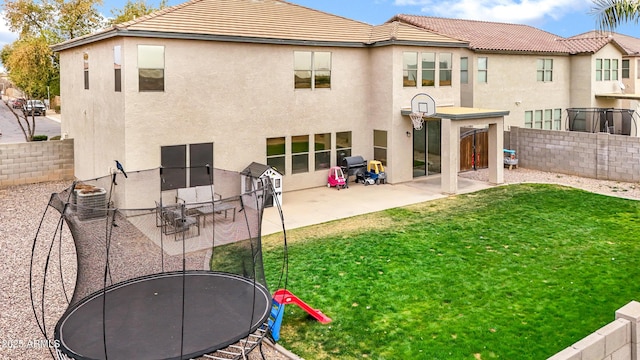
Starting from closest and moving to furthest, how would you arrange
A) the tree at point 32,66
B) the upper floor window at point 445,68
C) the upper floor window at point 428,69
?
the upper floor window at point 428,69, the upper floor window at point 445,68, the tree at point 32,66

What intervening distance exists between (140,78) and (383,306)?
963cm

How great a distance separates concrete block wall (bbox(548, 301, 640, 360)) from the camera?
5.68m

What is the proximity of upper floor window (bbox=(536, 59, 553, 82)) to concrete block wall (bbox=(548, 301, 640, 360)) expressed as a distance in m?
21.6

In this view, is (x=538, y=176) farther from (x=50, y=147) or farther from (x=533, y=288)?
(x=50, y=147)

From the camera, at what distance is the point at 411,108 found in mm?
18266

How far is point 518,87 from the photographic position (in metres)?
24.6

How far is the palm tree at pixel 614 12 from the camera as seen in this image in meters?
12.0

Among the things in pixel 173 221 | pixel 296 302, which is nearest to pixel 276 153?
pixel 173 221

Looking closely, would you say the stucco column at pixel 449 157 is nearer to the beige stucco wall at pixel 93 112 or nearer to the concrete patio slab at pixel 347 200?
the concrete patio slab at pixel 347 200

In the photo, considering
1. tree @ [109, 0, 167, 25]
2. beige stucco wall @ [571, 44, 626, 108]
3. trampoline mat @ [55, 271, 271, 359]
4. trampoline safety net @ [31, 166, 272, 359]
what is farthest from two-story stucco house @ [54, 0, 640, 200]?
tree @ [109, 0, 167, 25]

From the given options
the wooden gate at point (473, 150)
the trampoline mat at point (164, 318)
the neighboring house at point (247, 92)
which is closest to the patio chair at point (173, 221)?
the trampoline mat at point (164, 318)

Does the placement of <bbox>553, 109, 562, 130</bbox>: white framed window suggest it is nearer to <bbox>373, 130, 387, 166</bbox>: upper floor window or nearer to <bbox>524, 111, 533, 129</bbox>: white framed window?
<bbox>524, 111, 533, 129</bbox>: white framed window

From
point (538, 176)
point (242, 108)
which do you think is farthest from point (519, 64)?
point (242, 108)

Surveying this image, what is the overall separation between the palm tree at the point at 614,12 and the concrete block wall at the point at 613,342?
862cm
